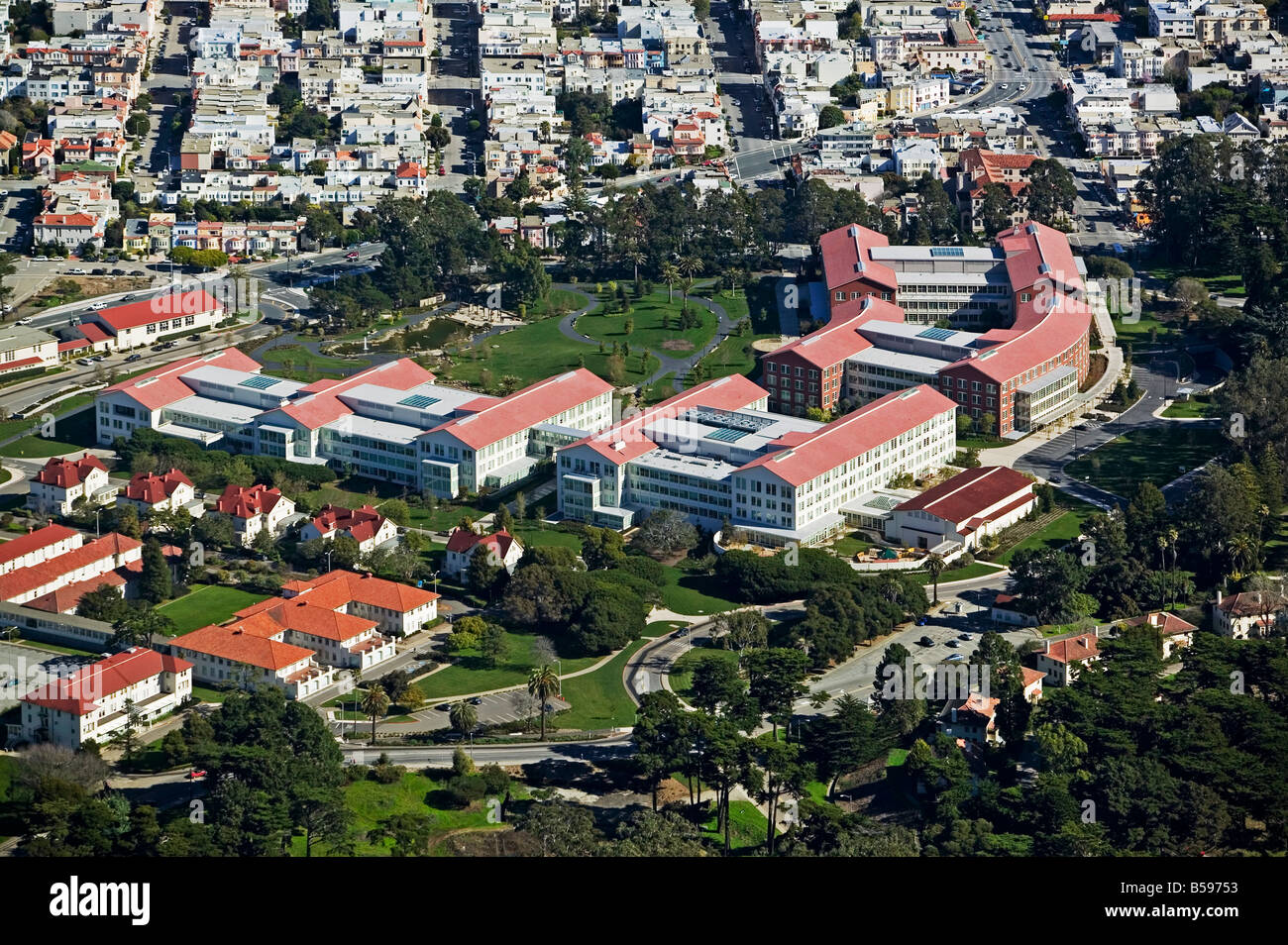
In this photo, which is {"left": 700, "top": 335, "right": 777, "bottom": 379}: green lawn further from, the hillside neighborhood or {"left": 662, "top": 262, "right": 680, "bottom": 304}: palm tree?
{"left": 662, "top": 262, "right": 680, "bottom": 304}: palm tree

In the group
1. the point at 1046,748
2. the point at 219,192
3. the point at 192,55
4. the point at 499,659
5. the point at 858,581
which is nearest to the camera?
the point at 1046,748

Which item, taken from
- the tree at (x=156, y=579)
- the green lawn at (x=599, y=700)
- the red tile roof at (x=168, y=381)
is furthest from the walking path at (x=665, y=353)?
the green lawn at (x=599, y=700)

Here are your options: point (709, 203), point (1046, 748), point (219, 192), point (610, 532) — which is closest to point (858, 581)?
point (610, 532)

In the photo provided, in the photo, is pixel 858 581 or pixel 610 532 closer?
pixel 858 581

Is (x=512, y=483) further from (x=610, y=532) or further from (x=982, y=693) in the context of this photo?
(x=982, y=693)

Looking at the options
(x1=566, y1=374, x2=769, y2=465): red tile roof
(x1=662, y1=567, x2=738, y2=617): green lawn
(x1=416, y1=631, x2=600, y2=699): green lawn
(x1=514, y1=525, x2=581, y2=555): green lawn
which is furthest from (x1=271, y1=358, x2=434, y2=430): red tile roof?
(x1=416, y1=631, x2=600, y2=699): green lawn

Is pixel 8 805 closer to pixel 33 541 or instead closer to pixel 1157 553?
pixel 33 541
